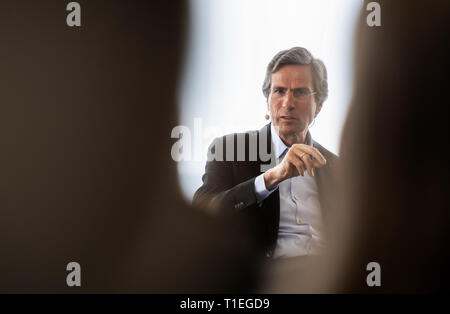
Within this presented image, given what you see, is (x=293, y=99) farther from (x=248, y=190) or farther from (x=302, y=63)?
(x=248, y=190)

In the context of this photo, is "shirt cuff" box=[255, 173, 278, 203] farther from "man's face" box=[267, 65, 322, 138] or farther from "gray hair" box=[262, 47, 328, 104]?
"gray hair" box=[262, 47, 328, 104]

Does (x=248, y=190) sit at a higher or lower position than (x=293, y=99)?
lower

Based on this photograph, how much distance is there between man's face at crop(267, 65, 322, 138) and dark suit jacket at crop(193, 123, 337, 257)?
0.07 meters

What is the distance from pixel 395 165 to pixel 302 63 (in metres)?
0.50

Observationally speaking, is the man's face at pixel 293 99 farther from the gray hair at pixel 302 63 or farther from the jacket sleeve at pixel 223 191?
the jacket sleeve at pixel 223 191

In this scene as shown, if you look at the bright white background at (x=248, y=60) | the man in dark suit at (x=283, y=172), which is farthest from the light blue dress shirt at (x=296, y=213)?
the bright white background at (x=248, y=60)

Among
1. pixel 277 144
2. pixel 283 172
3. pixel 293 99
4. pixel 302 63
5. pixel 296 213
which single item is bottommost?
pixel 296 213

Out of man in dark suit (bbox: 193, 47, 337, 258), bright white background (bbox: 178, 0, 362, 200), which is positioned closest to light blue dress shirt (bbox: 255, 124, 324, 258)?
man in dark suit (bbox: 193, 47, 337, 258)

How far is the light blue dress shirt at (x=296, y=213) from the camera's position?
4.75 feet

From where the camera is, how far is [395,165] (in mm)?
1479

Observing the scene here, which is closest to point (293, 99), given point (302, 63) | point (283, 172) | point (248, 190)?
point (302, 63)

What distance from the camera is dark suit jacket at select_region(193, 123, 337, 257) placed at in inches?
57.2

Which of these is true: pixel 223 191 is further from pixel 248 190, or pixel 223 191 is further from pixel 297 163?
pixel 297 163

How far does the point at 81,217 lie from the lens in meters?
1.47
